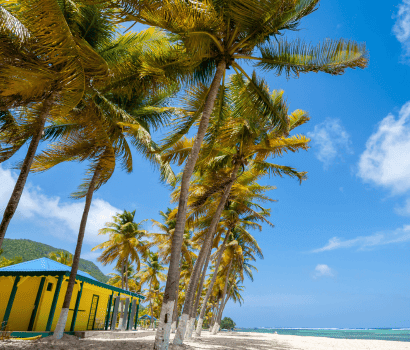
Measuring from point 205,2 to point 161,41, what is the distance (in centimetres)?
280

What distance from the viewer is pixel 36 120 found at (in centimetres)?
832

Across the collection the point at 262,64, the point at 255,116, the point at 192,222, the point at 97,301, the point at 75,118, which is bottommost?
Answer: the point at 97,301

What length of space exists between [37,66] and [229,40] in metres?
5.02

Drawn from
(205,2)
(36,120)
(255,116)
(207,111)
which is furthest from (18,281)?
(205,2)

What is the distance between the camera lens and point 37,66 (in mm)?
6426

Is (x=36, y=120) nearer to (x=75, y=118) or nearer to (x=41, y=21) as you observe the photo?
(x=75, y=118)

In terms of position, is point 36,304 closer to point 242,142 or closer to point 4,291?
point 4,291

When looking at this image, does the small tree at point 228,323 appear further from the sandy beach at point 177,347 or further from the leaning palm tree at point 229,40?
the leaning palm tree at point 229,40

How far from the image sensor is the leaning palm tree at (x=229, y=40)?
22.3 ft

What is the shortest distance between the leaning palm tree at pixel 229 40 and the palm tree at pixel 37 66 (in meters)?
1.88

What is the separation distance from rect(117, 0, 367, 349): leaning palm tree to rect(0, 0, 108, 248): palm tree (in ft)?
6.15

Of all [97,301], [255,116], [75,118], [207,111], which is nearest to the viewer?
[207,111]

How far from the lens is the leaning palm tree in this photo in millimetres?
6789

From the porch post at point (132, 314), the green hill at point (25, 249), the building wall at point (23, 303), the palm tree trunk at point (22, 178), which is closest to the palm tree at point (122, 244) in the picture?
the porch post at point (132, 314)
